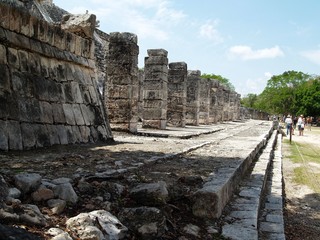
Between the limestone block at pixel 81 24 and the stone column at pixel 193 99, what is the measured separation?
38.4 ft

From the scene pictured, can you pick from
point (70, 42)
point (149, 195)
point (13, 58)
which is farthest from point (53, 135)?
point (149, 195)

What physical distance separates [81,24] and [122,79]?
319 cm

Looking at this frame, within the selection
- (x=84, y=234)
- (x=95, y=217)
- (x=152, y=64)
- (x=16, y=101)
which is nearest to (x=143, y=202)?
(x=95, y=217)

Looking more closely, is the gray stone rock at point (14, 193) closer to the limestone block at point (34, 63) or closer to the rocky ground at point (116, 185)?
the rocky ground at point (116, 185)

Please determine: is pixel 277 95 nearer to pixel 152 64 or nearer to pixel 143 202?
pixel 152 64

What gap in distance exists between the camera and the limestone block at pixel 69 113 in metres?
6.21

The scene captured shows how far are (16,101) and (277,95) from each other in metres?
59.1

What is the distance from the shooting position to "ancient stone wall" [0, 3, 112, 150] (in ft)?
16.7

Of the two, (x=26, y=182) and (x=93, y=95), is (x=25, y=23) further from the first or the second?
(x=26, y=182)

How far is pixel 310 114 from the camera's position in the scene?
174 feet

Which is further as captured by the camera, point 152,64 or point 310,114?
point 310,114

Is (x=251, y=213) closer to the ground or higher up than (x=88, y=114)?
closer to the ground

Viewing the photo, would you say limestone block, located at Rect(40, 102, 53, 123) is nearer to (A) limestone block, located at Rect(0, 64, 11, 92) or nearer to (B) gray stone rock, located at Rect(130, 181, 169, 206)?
(A) limestone block, located at Rect(0, 64, 11, 92)

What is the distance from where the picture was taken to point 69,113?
6.30 meters
